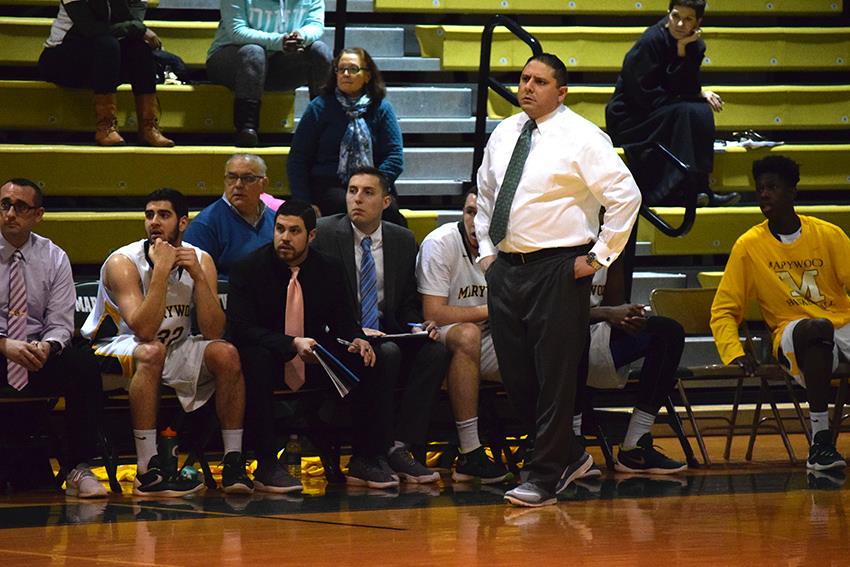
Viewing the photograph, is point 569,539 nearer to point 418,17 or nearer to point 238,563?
point 238,563

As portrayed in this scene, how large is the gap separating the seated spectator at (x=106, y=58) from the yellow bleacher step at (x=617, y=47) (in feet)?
5.86

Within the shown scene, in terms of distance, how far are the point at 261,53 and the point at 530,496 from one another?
3.30 meters

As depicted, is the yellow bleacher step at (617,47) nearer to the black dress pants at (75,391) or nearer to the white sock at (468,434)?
the white sock at (468,434)

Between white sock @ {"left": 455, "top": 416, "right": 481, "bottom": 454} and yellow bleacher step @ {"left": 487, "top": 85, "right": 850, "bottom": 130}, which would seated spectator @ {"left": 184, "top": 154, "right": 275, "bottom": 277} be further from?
yellow bleacher step @ {"left": 487, "top": 85, "right": 850, "bottom": 130}

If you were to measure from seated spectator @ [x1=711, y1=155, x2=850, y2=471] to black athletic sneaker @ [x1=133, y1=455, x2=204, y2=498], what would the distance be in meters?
2.41

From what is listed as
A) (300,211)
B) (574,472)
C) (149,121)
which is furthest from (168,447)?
(149,121)

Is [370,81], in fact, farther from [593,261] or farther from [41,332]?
[593,261]

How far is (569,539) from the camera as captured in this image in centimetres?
423

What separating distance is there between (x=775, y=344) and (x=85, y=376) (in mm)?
2932

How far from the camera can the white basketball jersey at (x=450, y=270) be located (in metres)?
5.88

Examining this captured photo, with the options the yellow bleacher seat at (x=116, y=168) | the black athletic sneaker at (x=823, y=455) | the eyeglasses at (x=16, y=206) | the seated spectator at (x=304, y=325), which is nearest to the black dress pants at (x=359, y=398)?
the seated spectator at (x=304, y=325)

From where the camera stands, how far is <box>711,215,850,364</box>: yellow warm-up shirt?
20.3 ft

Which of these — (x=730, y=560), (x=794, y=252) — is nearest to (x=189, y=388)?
(x=730, y=560)

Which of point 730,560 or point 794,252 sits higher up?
point 794,252
